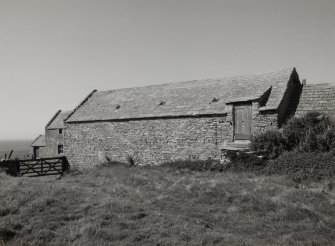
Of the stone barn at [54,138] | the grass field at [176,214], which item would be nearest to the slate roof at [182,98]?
the grass field at [176,214]

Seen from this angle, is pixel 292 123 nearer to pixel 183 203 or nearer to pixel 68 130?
pixel 183 203

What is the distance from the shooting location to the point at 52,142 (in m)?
45.1

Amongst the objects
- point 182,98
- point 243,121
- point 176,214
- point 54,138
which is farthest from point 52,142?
point 176,214

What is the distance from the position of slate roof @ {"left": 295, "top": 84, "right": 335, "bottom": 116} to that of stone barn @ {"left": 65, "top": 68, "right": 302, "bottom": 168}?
1.71 ft

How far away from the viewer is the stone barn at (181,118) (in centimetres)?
2047

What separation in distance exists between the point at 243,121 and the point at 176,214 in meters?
11.2

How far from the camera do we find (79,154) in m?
28.9

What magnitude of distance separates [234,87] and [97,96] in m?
15.8

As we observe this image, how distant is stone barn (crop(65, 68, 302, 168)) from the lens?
2047 cm

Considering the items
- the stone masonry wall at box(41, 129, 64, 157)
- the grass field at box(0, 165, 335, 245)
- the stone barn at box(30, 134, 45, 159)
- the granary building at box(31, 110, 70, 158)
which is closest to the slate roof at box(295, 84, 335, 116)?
the grass field at box(0, 165, 335, 245)

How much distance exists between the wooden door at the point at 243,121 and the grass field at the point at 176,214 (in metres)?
5.06

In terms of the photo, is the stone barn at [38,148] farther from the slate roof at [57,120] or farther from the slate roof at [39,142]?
the slate roof at [57,120]

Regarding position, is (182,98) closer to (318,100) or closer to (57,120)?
(318,100)

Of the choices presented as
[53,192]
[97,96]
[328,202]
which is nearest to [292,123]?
[328,202]
